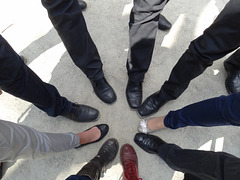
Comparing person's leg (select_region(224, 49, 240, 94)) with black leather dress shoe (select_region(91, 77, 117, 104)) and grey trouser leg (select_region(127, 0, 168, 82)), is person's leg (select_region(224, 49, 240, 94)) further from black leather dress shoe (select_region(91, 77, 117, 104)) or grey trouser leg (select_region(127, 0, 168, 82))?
black leather dress shoe (select_region(91, 77, 117, 104))

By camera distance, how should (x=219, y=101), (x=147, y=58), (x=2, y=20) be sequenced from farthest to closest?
(x=2, y=20) < (x=147, y=58) < (x=219, y=101)

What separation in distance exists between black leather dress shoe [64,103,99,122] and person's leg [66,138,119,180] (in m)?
0.21

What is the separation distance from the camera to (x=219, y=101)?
32.5 inches

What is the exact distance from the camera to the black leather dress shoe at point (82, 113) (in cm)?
130

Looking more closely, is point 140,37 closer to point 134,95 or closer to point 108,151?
point 134,95

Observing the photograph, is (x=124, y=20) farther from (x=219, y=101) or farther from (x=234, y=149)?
(x=234, y=149)

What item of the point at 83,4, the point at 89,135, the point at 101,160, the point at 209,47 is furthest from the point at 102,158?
the point at 83,4

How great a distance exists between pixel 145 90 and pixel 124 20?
706mm

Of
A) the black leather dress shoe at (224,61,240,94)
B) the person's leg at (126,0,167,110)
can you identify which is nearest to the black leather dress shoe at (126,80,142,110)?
the person's leg at (126,0,167,110)

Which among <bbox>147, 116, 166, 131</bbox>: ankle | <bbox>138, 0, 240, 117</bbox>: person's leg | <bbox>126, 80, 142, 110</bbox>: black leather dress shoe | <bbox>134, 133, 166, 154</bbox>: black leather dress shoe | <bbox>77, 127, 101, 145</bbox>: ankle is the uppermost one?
<bbox>138, 0, 240, 117</bbox>: person's leg

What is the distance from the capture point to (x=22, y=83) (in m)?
0.89

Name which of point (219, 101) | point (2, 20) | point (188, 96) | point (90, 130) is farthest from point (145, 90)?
point (2, 20)

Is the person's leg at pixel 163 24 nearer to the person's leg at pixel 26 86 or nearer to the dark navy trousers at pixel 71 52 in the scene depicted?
the dark navy trousers at pixel 71 52

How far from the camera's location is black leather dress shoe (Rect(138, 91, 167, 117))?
1346mm
